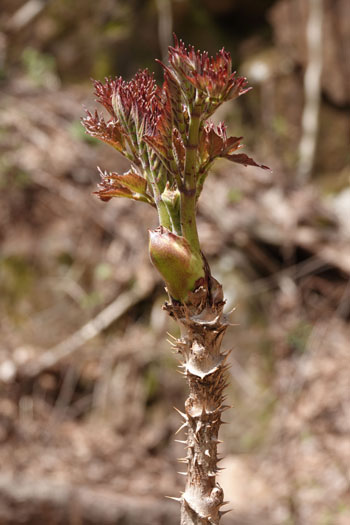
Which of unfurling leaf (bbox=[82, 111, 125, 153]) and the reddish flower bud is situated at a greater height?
unfurling leaf (bbox=[82, 111, 125, 153])

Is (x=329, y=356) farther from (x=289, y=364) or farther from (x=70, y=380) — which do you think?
(x=70, y=380)

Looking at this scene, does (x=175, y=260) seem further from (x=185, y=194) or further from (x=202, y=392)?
(x=202, y=392)

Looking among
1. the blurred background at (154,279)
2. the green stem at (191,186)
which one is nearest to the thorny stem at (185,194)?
the green stem at (191,186)

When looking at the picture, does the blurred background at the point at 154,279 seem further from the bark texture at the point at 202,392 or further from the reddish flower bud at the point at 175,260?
the reddish flower bud at the point at 175,260

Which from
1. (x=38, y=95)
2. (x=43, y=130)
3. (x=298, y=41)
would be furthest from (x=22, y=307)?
(x=298, y=41)

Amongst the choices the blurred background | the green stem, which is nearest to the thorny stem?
the green stem

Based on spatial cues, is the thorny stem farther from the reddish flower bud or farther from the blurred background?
the blurred background
